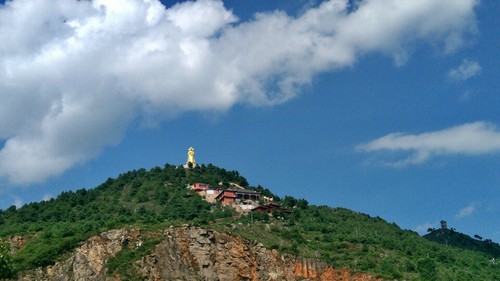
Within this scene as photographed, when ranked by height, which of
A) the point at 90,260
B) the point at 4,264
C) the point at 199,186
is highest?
the point at 199,186

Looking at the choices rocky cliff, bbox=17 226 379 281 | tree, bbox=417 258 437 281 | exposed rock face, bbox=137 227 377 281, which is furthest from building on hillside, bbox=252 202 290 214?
tree, bbox=417 258 437 281

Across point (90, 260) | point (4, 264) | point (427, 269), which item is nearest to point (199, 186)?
point (90, 260)

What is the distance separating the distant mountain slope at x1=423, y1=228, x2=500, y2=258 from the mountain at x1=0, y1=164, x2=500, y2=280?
16.6m

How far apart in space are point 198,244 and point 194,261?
7.48ft

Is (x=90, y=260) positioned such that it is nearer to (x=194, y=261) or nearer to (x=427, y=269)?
(x=194, y=261)

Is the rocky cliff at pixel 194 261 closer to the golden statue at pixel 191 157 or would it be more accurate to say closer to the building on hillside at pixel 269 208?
the building on hillside at pixel 269 208

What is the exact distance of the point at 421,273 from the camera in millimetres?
91812

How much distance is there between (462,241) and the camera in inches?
5635

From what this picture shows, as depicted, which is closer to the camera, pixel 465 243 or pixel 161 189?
pixel 161 189

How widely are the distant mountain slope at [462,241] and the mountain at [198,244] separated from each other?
16.6 metres

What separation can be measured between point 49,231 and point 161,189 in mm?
32670

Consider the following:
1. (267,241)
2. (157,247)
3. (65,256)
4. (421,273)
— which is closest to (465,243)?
(421,273)

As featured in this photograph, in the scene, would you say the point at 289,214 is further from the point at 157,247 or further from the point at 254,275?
the point at 157,247

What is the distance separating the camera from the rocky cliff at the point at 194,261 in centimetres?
8356
